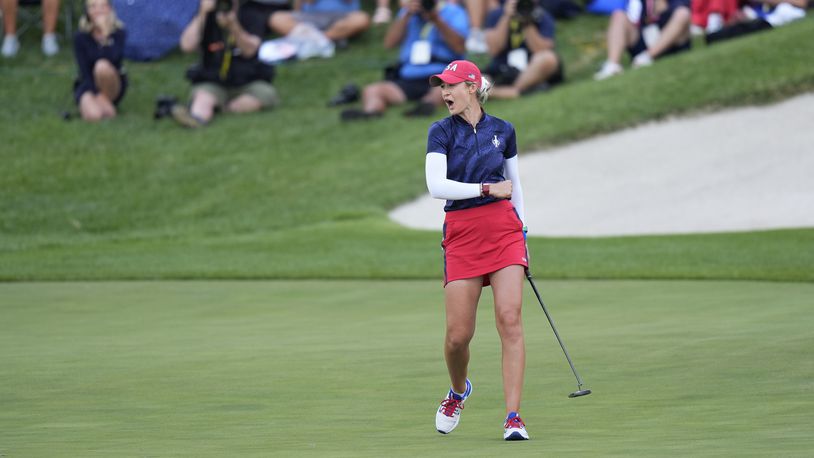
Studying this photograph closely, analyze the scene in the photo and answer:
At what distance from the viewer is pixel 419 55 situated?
21547mm

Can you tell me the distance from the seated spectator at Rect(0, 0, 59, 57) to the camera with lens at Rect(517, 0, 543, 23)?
25.9 ft

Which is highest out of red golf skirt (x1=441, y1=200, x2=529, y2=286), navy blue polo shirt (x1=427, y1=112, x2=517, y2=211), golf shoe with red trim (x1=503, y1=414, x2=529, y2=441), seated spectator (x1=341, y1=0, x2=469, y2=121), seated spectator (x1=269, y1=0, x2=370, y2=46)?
seated spectator (x1=269, y1=0, x2=370, y2=46)

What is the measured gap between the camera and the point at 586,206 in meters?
19.3

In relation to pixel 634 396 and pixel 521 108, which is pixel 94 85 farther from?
pixel 634 396

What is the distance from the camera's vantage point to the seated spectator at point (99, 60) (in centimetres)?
2102

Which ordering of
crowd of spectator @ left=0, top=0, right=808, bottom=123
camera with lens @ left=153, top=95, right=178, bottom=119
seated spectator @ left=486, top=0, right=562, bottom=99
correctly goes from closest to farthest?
seated spectator @ left=486, top=0, right=562, bottom=99, crowd of spectator @ left=0, top=0, right=808, bottom=123, camera with lens @ left=153, top=95, right=178, bottom=119

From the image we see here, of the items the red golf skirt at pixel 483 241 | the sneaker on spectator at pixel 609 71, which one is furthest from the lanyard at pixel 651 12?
the red golf skirt at pixel 483 241

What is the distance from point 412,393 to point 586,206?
11.2 meters

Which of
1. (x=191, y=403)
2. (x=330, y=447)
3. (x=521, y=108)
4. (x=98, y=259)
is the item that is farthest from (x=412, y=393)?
(x=521, y=108)

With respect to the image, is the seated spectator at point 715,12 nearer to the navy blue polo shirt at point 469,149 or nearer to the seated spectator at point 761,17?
the seated spectator at point 761,17

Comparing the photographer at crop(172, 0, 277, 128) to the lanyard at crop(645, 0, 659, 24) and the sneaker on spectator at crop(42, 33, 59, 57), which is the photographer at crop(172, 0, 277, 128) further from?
the lanyard at crop(645, 0, 659, 24)

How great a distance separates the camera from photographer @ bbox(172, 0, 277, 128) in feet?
70.4

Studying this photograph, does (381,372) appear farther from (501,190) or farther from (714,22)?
(714,22)

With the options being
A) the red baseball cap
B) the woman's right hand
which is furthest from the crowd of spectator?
the woman's right hand
